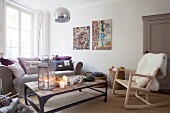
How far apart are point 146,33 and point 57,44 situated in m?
2.74

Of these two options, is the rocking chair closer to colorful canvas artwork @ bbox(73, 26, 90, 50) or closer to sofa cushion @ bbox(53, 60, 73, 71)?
sofa cushion @ bbox(53, 60, 73, 71)

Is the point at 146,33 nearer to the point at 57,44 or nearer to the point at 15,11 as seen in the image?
the point at 57,44

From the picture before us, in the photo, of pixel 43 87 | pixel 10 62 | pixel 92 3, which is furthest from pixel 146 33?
pixel 10 62

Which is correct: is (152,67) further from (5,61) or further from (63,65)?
(5,61)

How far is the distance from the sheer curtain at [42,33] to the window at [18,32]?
0.19 m

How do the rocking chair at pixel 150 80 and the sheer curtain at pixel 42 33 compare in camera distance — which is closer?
the rocking chair at pixel 150 80

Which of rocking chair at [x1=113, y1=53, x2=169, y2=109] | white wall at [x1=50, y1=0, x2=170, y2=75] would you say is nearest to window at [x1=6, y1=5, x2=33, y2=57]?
white wall at [x1=50, y1=0, x2=170, y2=75]

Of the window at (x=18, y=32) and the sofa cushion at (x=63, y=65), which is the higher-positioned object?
the window at (x=18, y=32)

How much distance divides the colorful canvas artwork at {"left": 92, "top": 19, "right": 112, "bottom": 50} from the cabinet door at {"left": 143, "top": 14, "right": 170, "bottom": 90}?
0.97 m

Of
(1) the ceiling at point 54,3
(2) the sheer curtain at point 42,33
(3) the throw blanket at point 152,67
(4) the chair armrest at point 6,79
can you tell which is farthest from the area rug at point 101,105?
(1) the ceiling at point 54,3

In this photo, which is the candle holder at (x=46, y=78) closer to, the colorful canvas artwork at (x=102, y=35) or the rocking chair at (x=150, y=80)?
the rocking chair at (x=150, y=80)

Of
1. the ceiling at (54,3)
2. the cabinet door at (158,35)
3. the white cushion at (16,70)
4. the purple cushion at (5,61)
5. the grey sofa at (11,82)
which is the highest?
the ceiling at (54,3)

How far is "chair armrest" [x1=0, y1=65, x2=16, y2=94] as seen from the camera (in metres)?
2.59

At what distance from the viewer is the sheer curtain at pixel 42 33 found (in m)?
4.58
